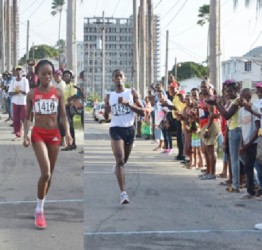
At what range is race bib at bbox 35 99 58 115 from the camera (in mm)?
5152

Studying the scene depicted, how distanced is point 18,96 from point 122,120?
5.48m

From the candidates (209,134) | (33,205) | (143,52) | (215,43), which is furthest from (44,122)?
(143,52)

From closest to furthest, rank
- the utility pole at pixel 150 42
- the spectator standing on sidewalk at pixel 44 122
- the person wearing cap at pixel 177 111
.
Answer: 1. the spectator standing on sidewalk at pixel 44 122
2. the person wearing cap at pixel 177 111
3. the utility pole at pixel 150 42

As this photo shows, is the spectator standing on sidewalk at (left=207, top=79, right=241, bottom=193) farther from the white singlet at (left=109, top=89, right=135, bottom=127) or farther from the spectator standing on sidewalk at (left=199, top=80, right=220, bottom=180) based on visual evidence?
the white singlet at (left=109, top=89, right=135, bottom=127)

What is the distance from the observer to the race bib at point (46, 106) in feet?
16.9

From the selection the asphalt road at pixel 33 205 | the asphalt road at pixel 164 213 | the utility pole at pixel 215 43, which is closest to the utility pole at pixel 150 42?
the utility pole at pixel 215 43

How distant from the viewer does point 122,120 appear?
24.6ft

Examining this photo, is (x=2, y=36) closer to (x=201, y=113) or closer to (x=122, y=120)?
(x=201, y=113)

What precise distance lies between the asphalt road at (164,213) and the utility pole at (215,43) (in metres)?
3.71

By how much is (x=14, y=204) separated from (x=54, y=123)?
2.08 metres

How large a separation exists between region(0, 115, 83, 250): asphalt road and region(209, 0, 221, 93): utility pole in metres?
4.69

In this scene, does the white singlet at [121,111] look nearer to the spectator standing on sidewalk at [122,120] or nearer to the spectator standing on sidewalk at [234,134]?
the spectator standing on sidewalk at [122,120]

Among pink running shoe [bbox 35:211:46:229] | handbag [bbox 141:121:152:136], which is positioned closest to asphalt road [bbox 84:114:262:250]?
pink running shoe [bbox 35:211:46:229]

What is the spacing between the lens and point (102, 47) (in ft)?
12.1
